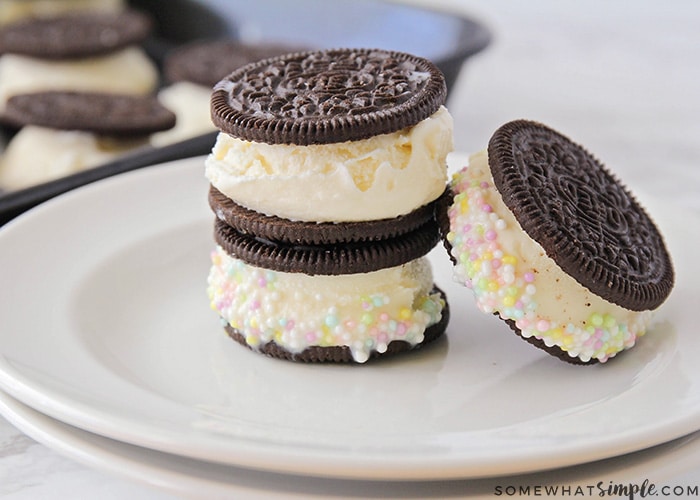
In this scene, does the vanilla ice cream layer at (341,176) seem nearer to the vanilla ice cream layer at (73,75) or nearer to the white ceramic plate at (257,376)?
the white ceramic plate at (257,376)

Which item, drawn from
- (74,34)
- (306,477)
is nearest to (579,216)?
(306,477)

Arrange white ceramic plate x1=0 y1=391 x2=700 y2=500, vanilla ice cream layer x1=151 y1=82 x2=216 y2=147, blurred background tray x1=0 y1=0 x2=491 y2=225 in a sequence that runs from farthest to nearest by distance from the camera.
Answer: vanilla ice cream layer x1=151 y1=82 x2=216 y2=147 < blurred background tray x1=0 y1=0 x2=491 y2=225 < white ceramic plate x1=0 y1=391 x2=700 y2=500

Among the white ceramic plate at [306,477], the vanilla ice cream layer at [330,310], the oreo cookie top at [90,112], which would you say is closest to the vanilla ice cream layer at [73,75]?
the oreo cookie top at [90,112]

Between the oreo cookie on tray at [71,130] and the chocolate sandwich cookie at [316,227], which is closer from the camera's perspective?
the chocolate sandwich cookie at [316,227]

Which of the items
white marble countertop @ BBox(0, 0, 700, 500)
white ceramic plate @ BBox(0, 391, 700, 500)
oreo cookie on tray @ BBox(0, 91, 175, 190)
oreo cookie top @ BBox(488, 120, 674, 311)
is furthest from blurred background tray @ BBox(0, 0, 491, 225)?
white ceramic plate @ BBox(0, 391, 700, 500)

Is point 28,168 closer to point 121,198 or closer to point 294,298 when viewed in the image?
point 121,198

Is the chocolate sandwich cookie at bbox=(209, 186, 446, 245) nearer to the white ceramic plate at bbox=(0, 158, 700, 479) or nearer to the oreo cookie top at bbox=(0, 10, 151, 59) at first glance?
the white ceramic plate at bbox=(0, 158, 700, 479)

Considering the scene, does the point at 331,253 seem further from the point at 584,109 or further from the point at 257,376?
the point at 584,109
